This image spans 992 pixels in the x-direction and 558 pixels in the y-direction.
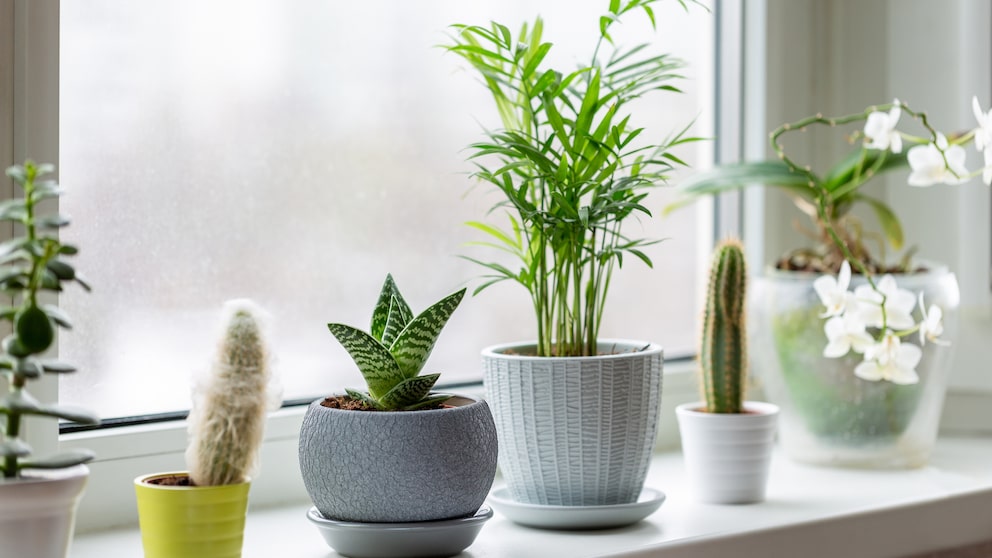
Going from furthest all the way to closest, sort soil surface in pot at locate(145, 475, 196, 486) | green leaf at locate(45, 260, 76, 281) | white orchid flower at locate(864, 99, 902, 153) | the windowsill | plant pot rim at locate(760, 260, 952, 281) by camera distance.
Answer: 1. plant pot rim at locate(760, 260, 952, 281)
2. white orchid flower at locate(864, 99, 902, 153)
3. the windowsill
4. soil surface in pot at locate(145, 475, 196, 486)
5. green leaf at locate(45, 260, 76, 281)

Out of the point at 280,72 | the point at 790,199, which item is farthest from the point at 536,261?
the point at 790,199

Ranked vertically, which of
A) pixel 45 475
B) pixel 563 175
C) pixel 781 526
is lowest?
pixel 781 526

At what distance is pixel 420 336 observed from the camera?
847mm

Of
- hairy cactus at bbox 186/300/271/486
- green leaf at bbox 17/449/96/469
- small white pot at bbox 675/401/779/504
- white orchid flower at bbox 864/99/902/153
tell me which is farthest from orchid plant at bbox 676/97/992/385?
green leaf at bbox 17/449/96/469

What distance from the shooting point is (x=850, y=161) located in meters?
1.31

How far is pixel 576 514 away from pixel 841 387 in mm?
446

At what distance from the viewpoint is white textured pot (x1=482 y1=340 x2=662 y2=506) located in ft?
3.08

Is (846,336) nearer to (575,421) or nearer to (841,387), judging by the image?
(841,387)

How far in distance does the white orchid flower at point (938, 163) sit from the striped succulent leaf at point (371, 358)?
624 millimetres

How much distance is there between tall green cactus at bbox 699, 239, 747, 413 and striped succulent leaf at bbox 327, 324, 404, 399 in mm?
397

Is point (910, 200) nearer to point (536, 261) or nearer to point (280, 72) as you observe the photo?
point (536, 261)

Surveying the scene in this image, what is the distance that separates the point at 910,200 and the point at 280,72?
936mm

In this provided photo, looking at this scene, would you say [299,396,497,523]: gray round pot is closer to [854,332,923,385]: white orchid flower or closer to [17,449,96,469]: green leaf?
[17,449,96,469]: green leaf

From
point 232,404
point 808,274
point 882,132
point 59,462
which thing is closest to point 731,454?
point 808,274
